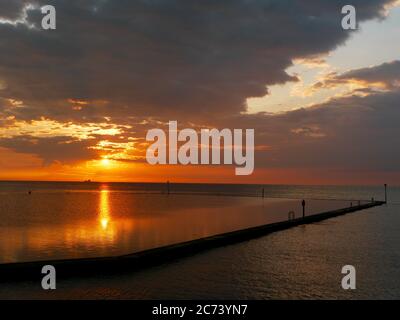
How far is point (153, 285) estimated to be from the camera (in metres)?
22.3

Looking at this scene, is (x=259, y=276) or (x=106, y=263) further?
(x=259, y=276)

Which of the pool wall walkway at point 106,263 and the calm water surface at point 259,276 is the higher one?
the pool wall walkway at point 106,263

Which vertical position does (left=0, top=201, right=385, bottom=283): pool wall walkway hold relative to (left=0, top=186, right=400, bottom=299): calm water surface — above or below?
above

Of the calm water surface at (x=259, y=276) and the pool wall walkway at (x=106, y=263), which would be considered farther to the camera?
the pool wall walkway at (x=106, y=263)

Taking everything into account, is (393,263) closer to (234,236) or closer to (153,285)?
(234,236)

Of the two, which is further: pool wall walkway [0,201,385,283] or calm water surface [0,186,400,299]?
pool wall walkway [0,201,385,283]

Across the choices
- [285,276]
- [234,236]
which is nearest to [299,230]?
[234,236]

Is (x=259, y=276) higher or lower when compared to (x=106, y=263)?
lower
